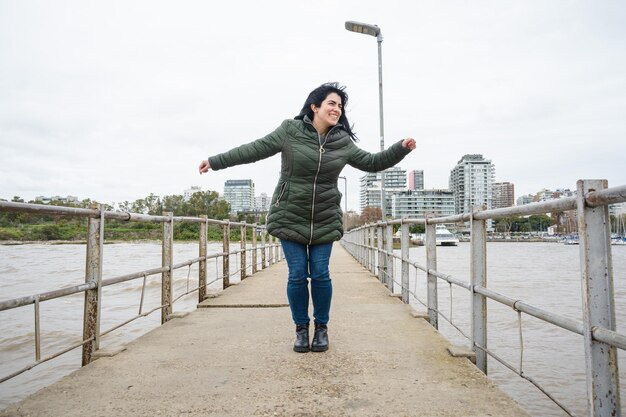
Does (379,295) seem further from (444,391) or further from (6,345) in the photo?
(6,345)

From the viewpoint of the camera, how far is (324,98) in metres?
3.03

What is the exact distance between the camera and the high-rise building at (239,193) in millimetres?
171125

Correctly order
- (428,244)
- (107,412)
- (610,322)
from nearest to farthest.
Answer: (610,322) < (107,412) < (428,244)

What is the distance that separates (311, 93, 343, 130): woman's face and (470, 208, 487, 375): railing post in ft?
3.81

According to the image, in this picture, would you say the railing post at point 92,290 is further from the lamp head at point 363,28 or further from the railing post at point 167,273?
the lamp head at point 363,28

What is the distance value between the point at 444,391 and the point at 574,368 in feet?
11.7

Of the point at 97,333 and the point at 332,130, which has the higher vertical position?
the point at 332,130

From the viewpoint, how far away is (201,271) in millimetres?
5277

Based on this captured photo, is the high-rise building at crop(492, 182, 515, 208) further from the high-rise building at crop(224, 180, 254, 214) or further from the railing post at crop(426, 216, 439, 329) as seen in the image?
the railing post at crop(426, 216, 439, 329)

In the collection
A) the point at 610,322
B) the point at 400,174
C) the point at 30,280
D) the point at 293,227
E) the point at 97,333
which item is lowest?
the point at 30,280

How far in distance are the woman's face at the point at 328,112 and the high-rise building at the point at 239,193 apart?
166493 mm

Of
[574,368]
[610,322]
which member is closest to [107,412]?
[610,322]

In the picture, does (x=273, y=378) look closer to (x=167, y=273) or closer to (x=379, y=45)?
(x=167, y=273)

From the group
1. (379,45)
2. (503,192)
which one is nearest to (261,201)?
(503,192)
